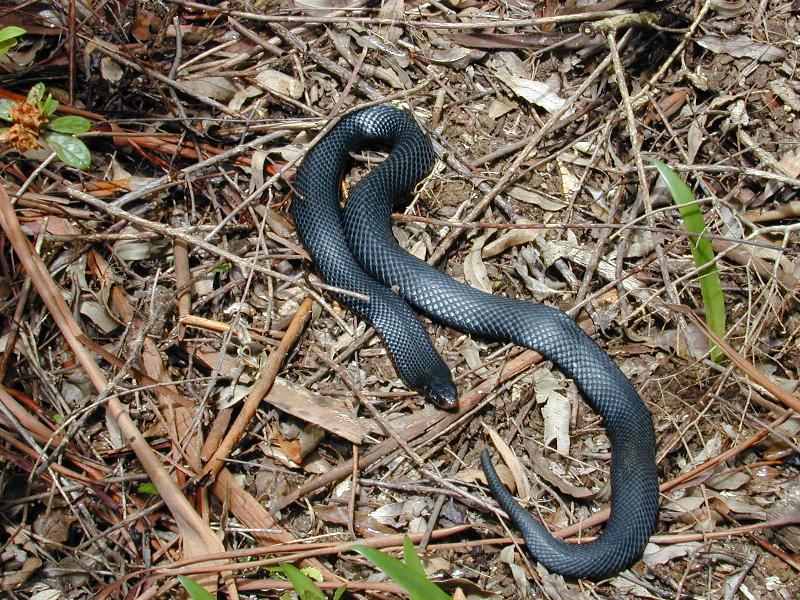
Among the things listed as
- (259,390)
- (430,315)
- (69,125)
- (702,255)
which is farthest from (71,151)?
(702,255)

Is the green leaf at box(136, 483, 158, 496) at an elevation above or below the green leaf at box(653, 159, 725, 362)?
below

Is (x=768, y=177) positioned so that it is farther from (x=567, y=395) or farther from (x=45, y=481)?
(x=45, y=481)

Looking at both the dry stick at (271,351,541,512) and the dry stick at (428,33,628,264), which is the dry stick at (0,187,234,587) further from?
the dry stick at (428,33,628,264)

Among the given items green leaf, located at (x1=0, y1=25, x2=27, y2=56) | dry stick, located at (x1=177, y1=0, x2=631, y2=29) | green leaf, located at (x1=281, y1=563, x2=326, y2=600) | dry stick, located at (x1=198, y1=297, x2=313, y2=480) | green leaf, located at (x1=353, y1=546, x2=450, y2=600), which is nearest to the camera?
green leaf, located at (x1=353, y1=546, x2=450, y2=600)

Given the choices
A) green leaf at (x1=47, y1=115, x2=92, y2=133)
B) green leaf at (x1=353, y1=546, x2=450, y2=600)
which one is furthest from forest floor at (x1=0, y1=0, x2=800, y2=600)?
green leaf at (x1=353, y1=546, x2=450, y2=600)

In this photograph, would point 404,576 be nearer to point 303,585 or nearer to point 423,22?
point 303,585

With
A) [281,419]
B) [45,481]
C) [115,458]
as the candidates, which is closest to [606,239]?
[281,419]

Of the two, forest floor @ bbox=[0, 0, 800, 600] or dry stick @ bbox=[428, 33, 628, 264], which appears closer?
forest floor @ bbox=[0, 0, 800, 600]
